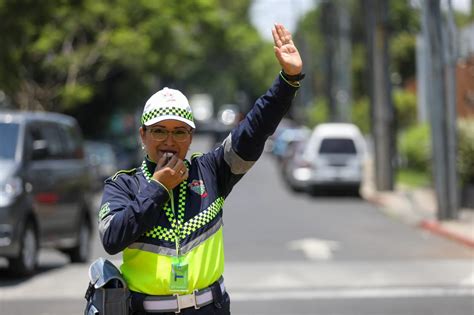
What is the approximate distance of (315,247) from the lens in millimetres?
17328

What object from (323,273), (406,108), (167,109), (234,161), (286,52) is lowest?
(323,273)

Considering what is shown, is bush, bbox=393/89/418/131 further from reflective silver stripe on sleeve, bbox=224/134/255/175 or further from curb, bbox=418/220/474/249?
reflective silver stripe on sleeve, bbox=224/134/255/175

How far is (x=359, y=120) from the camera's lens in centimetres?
5881

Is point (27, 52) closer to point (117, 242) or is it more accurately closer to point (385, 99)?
point (385, 99)

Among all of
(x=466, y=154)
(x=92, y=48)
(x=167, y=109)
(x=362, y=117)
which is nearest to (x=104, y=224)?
(x=167, y=109)

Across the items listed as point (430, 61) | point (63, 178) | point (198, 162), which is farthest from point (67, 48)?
point (198, 162)

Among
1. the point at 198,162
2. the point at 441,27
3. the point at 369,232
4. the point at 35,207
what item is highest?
the point at 441,27

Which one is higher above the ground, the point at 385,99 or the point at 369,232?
the point at 385,99

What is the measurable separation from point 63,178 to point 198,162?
10.0 meters

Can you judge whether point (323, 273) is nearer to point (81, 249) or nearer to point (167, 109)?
point (81, 249)

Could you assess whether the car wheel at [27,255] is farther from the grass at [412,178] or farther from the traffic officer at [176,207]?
the grass at [412,178]

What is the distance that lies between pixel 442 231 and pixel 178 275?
50.4 ft

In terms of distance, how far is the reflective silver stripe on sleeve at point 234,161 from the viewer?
4.58m

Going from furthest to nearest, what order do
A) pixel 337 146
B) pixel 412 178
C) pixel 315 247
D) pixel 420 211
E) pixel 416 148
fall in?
pixel 416 148, pixel 412 178, pixel 337 146, pixel 420 211, pixel 315 247
